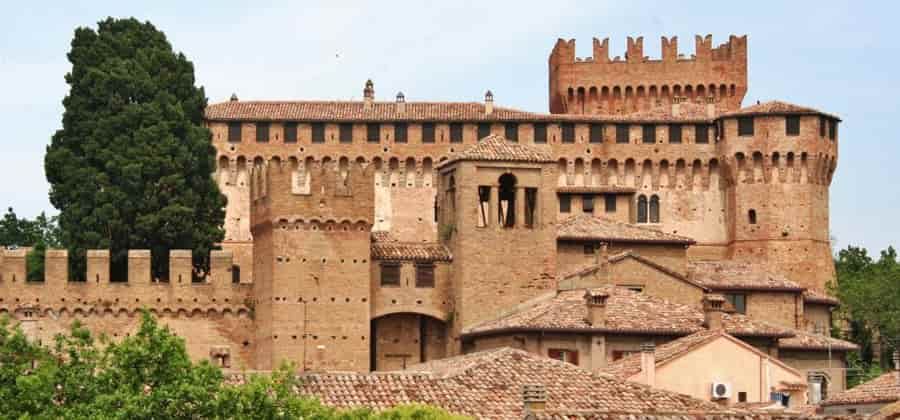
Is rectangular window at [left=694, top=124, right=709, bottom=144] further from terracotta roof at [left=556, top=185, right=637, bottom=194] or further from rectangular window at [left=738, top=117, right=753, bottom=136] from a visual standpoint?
terracotta roof at [left=556, top=185, right=637, bottom=194]

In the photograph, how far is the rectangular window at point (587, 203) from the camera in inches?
3137

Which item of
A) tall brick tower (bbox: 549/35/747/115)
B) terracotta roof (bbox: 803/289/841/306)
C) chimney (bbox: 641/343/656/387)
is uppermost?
tall brick tower (bbox: 549/35/747/115)

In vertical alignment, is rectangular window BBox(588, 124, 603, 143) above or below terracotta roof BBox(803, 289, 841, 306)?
above

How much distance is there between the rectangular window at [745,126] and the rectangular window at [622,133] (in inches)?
167

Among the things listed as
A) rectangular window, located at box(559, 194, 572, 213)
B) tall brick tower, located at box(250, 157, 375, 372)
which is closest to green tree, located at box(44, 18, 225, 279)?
tall brick tower, located at box(250, 157, 375, 372)

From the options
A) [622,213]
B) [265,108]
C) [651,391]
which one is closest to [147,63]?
[265,108]

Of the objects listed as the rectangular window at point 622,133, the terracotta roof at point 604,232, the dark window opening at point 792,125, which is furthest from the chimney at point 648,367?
the rectangular window at point 622,133

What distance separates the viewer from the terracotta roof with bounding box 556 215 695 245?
67.1m

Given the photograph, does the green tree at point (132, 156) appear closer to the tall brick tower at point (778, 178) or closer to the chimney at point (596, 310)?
the chimney at point (596, 310)

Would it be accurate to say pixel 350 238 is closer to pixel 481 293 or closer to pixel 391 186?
pixel 481 293

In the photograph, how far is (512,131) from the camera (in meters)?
83.6

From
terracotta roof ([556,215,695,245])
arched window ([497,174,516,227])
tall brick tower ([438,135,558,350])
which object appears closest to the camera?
tall brick tower ([438,135,558,350])

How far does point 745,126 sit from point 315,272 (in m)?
26.4

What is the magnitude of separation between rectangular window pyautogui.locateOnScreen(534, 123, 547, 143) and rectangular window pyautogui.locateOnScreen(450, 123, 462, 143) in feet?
9.14
